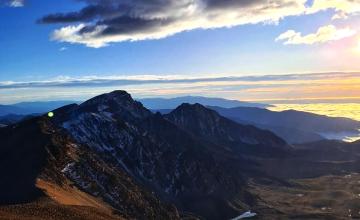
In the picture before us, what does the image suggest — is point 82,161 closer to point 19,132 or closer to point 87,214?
point 19,132

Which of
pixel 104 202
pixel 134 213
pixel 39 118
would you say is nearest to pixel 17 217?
pixel 104 202

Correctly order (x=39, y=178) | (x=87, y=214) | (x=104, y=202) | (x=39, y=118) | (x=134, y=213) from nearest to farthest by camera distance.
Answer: (x=87, y=214) → (x=39, y=178) → (x=104, y=202) → (x=134, y=213) → (x=39, y=118)

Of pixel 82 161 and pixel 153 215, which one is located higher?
pixel 82 161

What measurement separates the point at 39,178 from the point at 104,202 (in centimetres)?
2753

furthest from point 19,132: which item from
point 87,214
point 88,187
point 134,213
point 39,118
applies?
point 87,214

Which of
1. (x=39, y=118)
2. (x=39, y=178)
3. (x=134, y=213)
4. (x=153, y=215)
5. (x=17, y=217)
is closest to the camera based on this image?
(x=17, y=217)

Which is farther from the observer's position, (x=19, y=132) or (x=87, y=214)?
(x=19, y=132)

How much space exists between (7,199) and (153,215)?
69099 mm

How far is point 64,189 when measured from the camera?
4825 inches

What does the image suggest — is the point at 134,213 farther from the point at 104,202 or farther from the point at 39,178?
the point at 39,178

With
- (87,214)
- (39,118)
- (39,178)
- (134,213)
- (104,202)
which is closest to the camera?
(87,214)

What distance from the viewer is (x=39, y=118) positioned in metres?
179

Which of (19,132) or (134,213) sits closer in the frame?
(134,213)

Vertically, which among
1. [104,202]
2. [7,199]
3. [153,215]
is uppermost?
[7,199]
